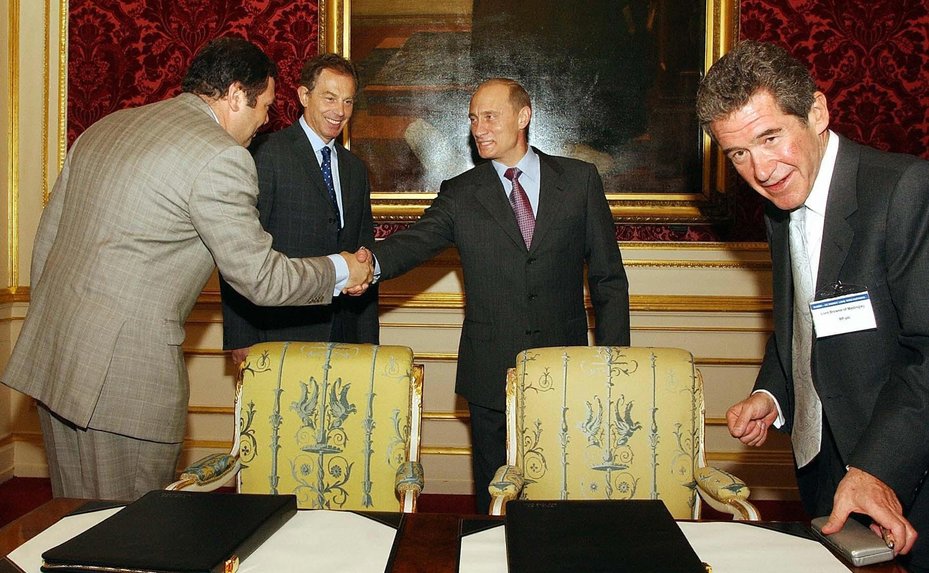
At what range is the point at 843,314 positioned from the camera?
5.83 feet

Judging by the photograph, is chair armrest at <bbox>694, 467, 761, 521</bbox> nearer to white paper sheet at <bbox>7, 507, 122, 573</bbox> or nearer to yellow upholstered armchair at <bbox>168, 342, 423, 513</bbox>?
yellow upholstered armchair at <bbox>168, 342, 423, 513</bbox>

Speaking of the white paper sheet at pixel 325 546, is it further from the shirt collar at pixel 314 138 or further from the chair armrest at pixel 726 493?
the shirt collar at pixel 314 138

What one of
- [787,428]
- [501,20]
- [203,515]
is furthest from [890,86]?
[203,515]

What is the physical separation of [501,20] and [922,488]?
309 cm

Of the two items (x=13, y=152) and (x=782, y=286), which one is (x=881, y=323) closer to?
(x=782, y=286)

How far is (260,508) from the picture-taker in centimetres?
151

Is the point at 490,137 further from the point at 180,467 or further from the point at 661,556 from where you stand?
the point at 180,467

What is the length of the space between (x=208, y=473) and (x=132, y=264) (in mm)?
606

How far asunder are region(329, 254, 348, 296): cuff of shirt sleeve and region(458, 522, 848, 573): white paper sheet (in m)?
1.59

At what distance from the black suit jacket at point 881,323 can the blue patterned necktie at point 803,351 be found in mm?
104

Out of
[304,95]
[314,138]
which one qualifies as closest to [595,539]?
[314,138]

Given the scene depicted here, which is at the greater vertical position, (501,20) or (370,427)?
(501,20)

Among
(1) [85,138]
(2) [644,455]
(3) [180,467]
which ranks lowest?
(3) [180,467]

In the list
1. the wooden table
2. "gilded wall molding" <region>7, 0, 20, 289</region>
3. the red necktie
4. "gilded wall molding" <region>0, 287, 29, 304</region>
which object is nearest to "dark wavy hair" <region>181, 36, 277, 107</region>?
the red necktie
